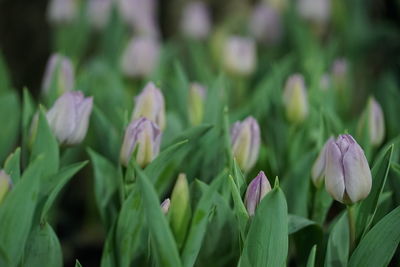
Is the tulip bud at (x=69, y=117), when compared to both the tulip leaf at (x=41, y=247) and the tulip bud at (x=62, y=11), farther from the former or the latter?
the tulip bud at (x=62, y=11)

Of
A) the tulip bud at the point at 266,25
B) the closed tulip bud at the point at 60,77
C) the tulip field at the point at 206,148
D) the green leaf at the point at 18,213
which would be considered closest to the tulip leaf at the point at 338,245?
the tulip field at the point at 206,148

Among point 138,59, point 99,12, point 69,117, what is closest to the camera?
point 69,117

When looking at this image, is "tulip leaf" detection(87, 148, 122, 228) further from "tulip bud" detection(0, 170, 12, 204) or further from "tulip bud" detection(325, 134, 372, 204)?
"tulip bud" detection(325, 134, 372, 204)

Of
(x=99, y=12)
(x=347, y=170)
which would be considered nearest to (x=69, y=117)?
(x=347, y=170)

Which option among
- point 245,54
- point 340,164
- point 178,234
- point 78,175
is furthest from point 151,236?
point 78,175

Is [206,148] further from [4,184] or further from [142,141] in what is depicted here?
[4,184]

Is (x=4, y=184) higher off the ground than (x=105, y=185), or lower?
higher
